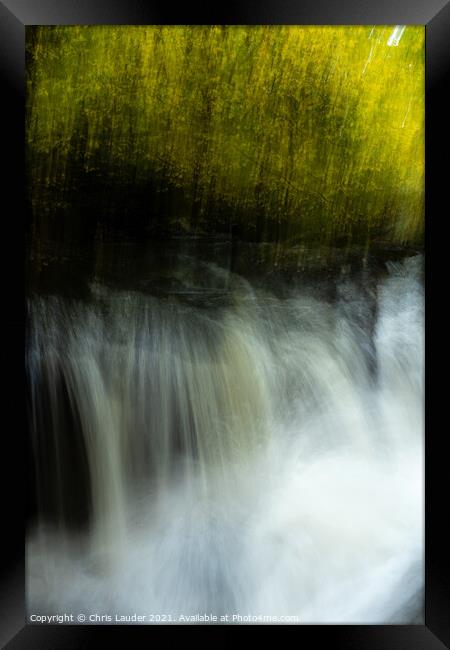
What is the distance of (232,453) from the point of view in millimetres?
1849

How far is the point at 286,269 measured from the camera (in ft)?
6.09

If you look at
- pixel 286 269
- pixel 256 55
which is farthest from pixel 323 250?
pixel 256 55

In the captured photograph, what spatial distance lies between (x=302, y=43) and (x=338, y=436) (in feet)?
4.57

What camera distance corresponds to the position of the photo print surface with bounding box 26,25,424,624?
184cm

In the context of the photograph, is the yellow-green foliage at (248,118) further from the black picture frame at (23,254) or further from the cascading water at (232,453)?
the cascading water at (232,453)

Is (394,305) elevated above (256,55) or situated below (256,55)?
below

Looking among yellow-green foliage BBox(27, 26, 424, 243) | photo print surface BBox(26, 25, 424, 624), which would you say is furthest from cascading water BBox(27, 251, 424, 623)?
yellow-green foliage BBox(27, 26, 424, 243)

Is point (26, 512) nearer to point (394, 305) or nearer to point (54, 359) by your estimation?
point (54, 359)

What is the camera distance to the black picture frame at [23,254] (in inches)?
71.0

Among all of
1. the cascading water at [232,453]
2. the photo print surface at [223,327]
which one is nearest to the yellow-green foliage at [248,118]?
the photo print surface at [223,327]

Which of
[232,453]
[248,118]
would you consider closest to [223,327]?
[232,453]

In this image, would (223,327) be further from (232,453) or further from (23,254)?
(23,254)

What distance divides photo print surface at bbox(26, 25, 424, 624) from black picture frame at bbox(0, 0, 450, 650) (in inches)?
1.6

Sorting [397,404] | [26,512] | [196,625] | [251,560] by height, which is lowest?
[196,625]
